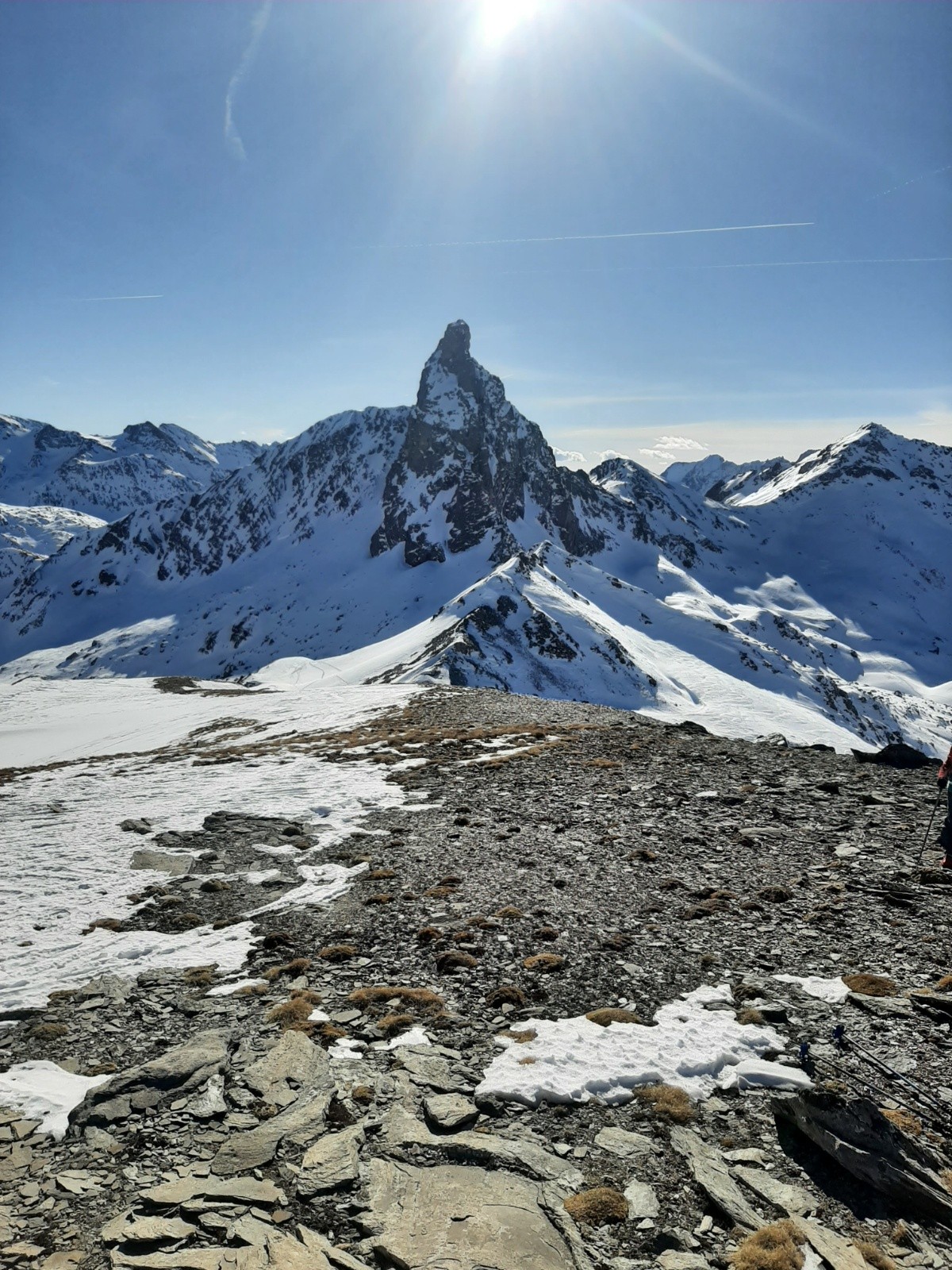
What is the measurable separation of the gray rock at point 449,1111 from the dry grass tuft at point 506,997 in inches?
81.8

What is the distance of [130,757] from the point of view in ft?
104

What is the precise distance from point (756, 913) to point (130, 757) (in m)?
29.0

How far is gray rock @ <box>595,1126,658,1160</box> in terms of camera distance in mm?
6880

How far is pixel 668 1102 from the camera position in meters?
7.54

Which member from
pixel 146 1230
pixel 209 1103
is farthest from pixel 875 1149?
pixel 209 1103

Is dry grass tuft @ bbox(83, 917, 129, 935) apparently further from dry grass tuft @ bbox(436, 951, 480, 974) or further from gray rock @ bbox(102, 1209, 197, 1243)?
gray rock @ bbox(102, 1209, 197, 1243)

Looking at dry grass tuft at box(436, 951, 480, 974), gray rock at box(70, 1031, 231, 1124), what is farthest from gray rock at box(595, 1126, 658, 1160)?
gray rock at box(70, 1031, 231, 1124)

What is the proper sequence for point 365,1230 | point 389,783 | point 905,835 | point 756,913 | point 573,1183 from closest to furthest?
point 365,1230
point 573,1183
point 756,913
point 905,835
point 389,783

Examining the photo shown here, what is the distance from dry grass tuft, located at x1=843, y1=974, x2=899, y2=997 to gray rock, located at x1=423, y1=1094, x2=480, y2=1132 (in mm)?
5875

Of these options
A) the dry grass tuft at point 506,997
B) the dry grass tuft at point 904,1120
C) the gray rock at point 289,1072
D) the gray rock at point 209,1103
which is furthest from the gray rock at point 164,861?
the dry grass tuft at point 904,1120

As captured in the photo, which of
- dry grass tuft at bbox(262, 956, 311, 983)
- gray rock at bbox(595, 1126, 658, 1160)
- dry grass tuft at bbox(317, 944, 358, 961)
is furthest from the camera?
dry grass tuft at bbox(317, 944, 358, 961)

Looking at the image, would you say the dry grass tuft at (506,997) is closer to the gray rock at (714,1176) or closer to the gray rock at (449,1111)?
the gray rock at (449,1111)

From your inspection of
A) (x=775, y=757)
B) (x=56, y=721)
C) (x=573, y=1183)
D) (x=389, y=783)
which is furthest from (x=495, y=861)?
(x=56, y=721)

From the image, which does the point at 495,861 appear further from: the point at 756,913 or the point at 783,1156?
the point at 783,1156
